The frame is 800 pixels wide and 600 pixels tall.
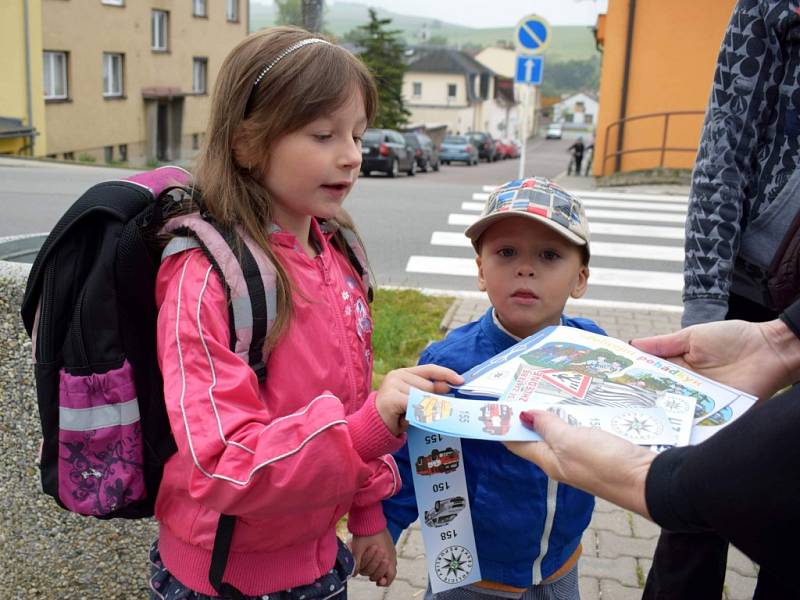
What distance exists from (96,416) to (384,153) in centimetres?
2327

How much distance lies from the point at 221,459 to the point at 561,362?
0.69 metres

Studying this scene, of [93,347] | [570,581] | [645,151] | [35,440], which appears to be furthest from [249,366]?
[645,151]

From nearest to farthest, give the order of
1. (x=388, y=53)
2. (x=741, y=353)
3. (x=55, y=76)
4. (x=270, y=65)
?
(x=270, y=65)
(x=741, y=353)
(x=55, y=76)
(x=388, y=53)

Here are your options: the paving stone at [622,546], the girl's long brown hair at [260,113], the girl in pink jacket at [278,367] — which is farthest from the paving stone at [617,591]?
the girl's long brown hair at [260,113]

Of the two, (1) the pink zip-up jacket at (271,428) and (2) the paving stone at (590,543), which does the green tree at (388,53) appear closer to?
(2) the paving stone at (590,543)

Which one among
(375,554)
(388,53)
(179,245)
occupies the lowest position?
(375,554)

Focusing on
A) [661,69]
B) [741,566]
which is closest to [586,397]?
[741,566]

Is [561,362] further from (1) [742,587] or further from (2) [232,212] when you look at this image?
(1) [742,587]

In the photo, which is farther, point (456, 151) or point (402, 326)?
point (456, 151)

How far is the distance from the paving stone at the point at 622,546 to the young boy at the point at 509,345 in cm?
144

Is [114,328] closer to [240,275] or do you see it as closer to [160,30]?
[240,275]

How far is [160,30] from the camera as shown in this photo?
1316 inches

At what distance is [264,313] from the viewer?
1671mm

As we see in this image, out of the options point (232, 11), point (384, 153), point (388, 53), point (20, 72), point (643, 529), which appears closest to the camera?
point (643, 529)
